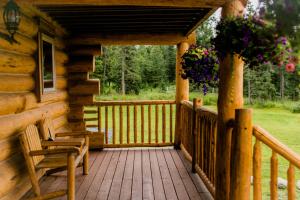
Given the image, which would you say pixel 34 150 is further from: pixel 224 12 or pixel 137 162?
pixel 224 12

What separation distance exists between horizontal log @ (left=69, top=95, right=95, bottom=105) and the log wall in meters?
1.66

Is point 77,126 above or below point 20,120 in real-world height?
below

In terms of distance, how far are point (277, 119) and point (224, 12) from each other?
13.0m

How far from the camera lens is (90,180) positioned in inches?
196

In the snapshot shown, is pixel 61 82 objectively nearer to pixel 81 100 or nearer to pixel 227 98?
pixel 81 100

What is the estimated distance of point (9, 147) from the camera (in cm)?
393

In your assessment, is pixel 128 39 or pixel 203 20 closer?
pixel 203 20

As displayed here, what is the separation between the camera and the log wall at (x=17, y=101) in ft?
12.5

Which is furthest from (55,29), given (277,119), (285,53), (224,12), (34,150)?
(277,119)

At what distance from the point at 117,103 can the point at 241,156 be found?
4178mm

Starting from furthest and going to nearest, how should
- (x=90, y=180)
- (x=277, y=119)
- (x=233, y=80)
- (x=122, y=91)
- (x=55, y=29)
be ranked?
(x=122, y=91)
(x=277, y=119)
(x=55, y=29)
(x=90, y=180)
(x=233, y=80)

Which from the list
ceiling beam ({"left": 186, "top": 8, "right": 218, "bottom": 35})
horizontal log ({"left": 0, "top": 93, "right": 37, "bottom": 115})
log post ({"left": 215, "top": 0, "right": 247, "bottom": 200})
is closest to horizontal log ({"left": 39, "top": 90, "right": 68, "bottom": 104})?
horizontal log ({"left": 0, "top": 93, "right": 37, "bottom": 115})

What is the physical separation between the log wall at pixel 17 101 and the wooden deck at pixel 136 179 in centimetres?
48

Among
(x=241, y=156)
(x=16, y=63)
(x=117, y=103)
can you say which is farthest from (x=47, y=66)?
(x=241, y=156)
